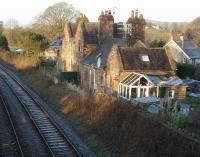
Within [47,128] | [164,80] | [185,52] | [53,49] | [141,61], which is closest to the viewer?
A: [47,128]

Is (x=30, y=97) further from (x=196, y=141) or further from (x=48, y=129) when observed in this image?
(x=196, y=141)

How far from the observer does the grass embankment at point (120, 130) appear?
62.2 ft

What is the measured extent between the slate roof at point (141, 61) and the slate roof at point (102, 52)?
4305 millimetres

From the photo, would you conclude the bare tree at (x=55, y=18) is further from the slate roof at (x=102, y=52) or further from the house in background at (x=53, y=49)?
the slate roof at (x=102, y=52)

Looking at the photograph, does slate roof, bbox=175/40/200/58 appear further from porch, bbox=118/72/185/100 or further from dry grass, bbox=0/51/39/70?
porch, bbox=118/72/185/100

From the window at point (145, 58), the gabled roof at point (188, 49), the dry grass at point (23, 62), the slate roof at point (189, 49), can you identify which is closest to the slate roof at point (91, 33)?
the window at point (145, 58)

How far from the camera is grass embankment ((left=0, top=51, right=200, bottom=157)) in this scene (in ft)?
62.2

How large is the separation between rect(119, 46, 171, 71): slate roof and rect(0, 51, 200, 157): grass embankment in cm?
585

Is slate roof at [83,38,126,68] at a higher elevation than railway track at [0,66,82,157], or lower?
higher

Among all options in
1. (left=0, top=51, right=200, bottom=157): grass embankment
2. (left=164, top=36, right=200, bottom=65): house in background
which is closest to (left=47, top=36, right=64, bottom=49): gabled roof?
(left=164, top=36, right=200, bottom=65): house in background

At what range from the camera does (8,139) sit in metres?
22.1

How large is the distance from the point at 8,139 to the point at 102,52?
2098cm

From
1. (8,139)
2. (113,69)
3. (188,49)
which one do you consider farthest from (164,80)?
(188,49)

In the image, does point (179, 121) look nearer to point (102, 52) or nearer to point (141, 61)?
point (141, 61)
